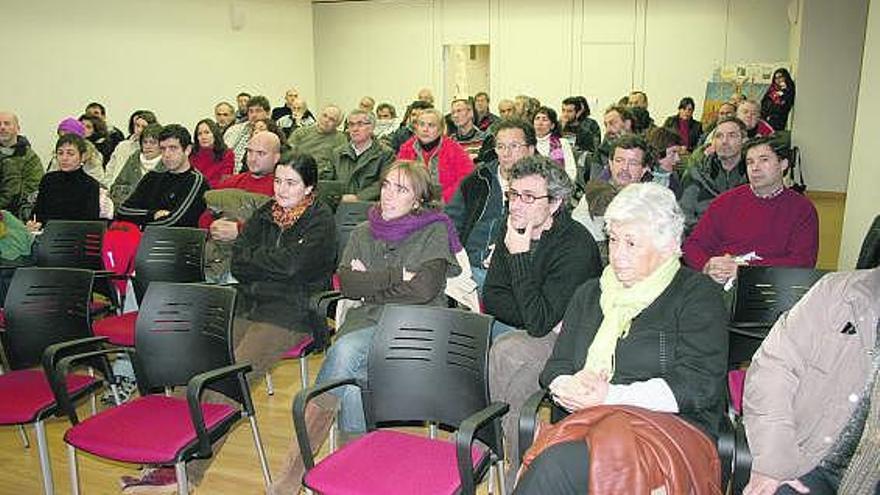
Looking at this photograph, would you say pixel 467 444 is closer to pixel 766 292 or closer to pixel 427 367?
pixel 427 367

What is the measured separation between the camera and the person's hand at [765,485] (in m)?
2.04

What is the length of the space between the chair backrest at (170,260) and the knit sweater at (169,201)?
1.78ft

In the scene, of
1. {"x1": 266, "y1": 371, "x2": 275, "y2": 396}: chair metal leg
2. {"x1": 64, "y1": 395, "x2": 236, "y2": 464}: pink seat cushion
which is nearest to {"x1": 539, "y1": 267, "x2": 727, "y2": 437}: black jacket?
{"x1": 64, "y1": 395, "x2": 236, "y2": 464}: pink seat cushion

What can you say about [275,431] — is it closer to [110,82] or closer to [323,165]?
[323,165]

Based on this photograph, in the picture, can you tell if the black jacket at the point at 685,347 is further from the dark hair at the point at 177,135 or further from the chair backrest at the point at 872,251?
the dark hair at the point at 177,135

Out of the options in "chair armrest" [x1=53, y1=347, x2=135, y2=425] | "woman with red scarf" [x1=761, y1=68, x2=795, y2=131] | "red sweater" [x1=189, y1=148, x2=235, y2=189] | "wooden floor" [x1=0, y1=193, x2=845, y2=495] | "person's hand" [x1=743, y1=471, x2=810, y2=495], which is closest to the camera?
"person's hand" [x1=743, y1=471, x2=810, y2=495]

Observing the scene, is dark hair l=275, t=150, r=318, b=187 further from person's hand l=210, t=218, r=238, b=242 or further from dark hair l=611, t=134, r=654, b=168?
dark hair l=611, t=134, r=654, b=168

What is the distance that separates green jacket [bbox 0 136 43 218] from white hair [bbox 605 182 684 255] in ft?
17.2

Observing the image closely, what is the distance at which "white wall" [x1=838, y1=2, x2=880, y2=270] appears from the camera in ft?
15.1

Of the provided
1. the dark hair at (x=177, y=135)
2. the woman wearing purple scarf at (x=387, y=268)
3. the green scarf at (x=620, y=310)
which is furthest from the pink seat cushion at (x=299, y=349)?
the dark hair at (x=177, y=135)

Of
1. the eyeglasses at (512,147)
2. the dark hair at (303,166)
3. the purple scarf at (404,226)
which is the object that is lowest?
the purple scarf at (404,226)

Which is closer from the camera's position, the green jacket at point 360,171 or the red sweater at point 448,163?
the red sweater at point 448,163

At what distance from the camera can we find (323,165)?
21.5ft

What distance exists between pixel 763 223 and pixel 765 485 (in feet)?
6.18
